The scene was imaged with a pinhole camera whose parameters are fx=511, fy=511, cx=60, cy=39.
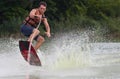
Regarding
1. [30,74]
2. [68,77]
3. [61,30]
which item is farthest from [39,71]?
[61,30]

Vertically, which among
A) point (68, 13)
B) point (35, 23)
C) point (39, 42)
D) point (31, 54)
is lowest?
point (31, 54)

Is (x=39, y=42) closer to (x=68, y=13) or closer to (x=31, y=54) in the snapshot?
(x=31, y=54)

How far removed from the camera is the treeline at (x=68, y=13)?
138 feet

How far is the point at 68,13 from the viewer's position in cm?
4897

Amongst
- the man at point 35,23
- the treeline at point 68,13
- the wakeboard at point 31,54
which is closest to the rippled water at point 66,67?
the wakeboard at point 31,54

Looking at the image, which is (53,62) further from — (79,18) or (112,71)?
(79,18)

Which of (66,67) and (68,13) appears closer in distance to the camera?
(66,67)

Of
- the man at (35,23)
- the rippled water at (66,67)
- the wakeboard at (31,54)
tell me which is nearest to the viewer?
the rippled water at (66,67)

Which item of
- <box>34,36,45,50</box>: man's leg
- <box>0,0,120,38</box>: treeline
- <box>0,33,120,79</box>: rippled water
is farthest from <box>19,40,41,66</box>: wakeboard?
<box>0,0,120,38</box>: treeline

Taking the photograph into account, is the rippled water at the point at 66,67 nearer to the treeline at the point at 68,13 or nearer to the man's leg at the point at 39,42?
the man's leg at the point at 39,42

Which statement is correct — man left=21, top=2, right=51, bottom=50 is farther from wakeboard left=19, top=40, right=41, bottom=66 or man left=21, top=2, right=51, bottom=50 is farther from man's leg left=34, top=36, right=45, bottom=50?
wakeboard left=19, top=40, right=41, bottom=66

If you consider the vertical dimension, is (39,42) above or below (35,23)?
below

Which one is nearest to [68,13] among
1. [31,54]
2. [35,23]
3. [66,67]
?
[35,23]

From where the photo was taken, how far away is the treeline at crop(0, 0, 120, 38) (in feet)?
138
